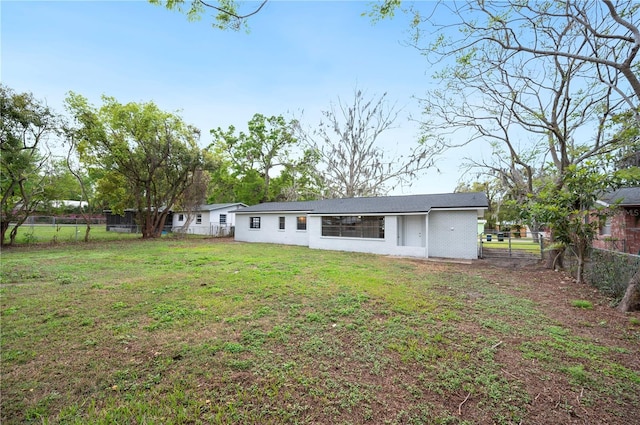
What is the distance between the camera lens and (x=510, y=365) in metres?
3.15

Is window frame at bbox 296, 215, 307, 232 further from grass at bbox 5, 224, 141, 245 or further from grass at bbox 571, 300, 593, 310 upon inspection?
grass at bbox 571, 300, 593, 310

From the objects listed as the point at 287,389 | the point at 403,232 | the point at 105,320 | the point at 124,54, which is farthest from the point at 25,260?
the point at 403,232

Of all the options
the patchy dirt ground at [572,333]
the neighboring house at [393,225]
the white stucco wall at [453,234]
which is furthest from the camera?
the neighboring house at [393,225]

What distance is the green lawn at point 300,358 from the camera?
2393 millimetres

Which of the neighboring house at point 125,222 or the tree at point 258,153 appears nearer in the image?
the neighboring house at point 125,222

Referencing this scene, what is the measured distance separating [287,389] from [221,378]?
713 millimetres

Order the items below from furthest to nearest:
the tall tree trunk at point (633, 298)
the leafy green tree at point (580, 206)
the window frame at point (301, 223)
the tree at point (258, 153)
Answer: the tree at point (258, 153), the window frame at point (301, 223), the leafy green tree at point (580, 206), the tall tree trunk at point (633, 298)

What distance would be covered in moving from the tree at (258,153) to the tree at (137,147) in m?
9.64

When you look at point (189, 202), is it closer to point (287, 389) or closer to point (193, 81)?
point (193, 81)

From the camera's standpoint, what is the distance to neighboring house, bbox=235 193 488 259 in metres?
12.5

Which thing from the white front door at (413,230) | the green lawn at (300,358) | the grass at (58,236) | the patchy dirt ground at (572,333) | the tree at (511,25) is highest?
the tree at (511,25)

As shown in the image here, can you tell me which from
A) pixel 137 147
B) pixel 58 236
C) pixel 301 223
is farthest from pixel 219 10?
pixel 58 236

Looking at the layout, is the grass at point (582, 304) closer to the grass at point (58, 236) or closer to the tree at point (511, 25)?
the tree at point (511, 25)

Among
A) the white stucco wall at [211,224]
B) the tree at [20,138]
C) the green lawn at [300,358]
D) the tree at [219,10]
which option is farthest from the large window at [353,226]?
the tree at [20,138]
